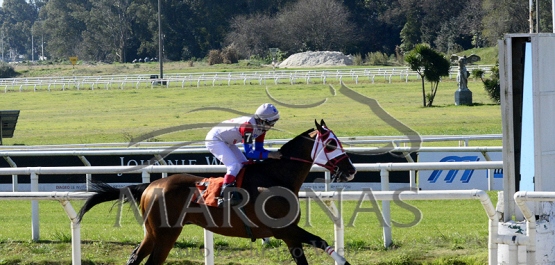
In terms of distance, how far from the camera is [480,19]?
47.3m

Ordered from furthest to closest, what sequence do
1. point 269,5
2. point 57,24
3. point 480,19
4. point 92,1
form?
1. point 57,24
2. point 92,1
3. point 269,5
4. point 480,19

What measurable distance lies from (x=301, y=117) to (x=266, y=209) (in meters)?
18.5

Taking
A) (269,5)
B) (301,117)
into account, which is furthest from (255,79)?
(269,5)

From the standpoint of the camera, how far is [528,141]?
4.79 metres

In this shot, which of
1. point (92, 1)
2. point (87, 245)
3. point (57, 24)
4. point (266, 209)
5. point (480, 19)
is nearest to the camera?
point (266, 209)

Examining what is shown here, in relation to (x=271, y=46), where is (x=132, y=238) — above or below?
below

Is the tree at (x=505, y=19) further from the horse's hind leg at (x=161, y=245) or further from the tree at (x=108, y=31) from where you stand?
the horse's hind leg at (x=161, y=245)

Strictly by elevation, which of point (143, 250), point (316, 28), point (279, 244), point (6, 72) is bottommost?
point (279, 244)

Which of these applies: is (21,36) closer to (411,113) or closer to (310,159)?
(411,113)

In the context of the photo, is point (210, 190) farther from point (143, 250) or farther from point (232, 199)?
point (143, 250)

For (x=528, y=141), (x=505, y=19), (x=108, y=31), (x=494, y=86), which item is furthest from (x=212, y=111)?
(x=108, y=31)

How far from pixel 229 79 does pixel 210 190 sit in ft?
97.1

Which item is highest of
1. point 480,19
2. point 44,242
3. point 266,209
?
point 480,19

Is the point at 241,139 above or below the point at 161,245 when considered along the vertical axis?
above
